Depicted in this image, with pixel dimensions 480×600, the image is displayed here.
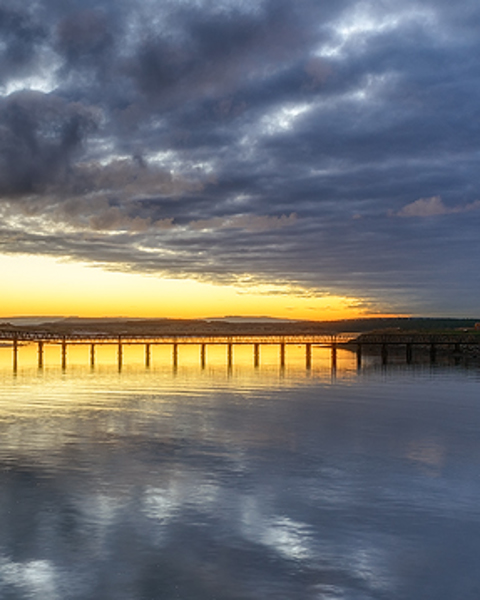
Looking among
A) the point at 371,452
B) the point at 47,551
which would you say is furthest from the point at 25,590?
the point at 371,452

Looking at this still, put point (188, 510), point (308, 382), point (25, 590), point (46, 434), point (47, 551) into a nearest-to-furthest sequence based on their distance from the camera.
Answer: point (25, 590), point (47, 551), point (188, 510), point (46, 434), point (308, 382)

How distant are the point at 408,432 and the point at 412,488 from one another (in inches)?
480

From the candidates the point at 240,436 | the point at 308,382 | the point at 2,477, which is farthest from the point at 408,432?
the point at 308,382

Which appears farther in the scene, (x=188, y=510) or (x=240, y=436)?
(x=240, y=436)

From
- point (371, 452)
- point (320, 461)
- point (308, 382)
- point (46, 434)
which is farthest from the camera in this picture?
point (308, 382)

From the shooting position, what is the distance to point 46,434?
32.0 metres

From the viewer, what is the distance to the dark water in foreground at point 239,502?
45.5 ft

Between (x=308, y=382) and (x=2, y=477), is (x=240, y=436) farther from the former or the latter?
(x=308, y=382)

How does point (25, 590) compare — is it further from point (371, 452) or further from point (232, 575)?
point (371, 452)

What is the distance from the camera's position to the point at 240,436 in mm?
32094

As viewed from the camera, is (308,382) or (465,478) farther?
(308,382)

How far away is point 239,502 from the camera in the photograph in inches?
781

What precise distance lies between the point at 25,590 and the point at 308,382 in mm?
50432

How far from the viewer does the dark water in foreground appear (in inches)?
547
